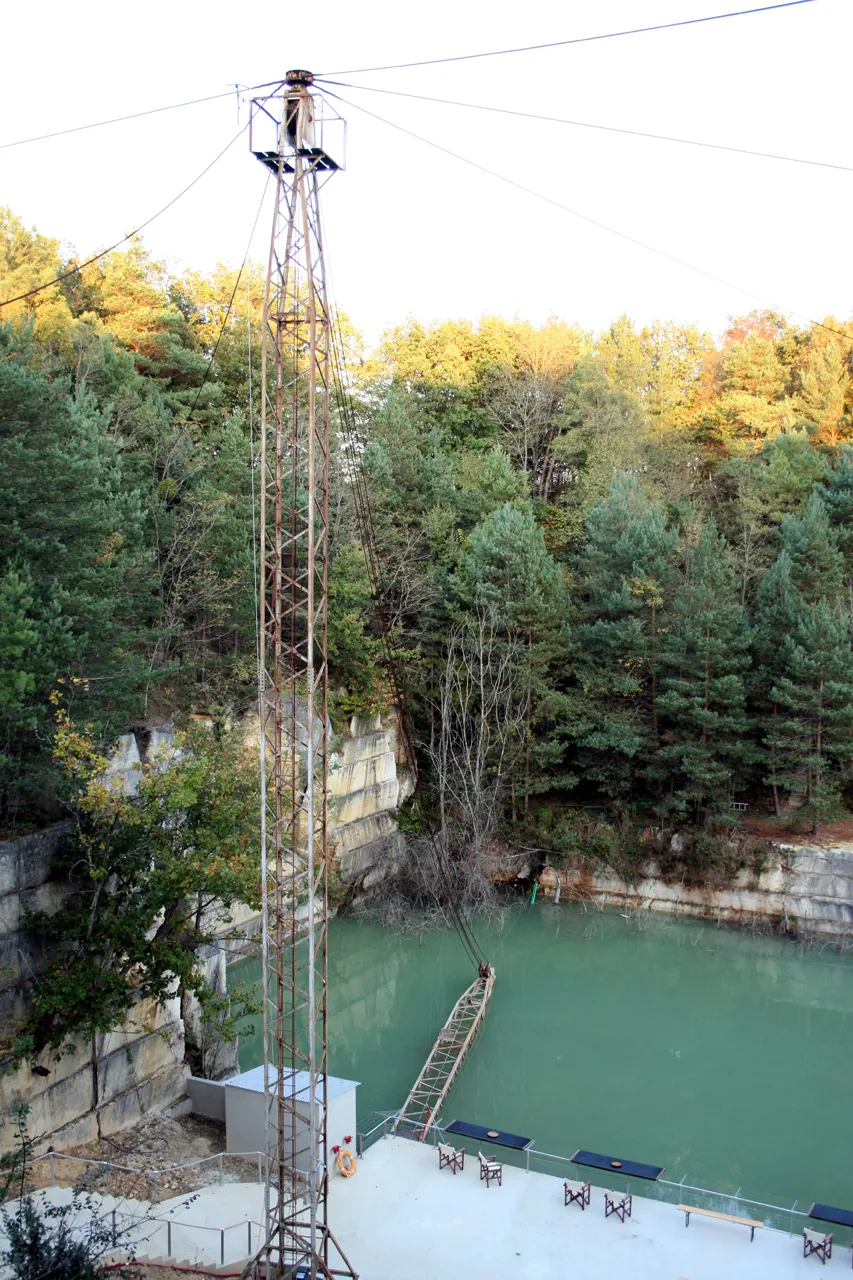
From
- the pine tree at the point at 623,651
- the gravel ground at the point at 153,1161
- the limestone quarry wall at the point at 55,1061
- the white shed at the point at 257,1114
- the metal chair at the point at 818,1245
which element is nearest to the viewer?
the metal chair at the point at 818,1245

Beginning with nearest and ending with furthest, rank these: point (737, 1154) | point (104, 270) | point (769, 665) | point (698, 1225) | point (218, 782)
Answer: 1. point (698, 1225)
2. point (218, 782)
3. point (737, 1154)
4. point (769, 665)
5. point (104, 270)

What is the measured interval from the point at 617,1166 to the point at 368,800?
1336cm

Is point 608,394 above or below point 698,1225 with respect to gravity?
above

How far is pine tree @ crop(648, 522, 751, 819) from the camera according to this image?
2408 cm

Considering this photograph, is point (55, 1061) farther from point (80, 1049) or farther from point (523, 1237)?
point (523, 1237)

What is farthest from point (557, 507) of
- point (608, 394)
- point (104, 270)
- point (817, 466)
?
point (104, 270)

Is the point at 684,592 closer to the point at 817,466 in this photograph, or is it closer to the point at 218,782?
the point at 817,466

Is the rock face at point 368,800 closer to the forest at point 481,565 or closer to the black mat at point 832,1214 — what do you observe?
the forest at point 481,565

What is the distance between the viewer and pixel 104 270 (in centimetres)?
2958

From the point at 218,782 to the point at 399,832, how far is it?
1333 cm

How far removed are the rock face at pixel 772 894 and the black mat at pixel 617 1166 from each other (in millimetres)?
11721

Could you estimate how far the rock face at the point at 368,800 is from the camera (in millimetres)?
24609

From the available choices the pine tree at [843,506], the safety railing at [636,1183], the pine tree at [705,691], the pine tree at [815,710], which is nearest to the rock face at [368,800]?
the pine tree at [705,691]

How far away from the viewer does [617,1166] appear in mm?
13219
